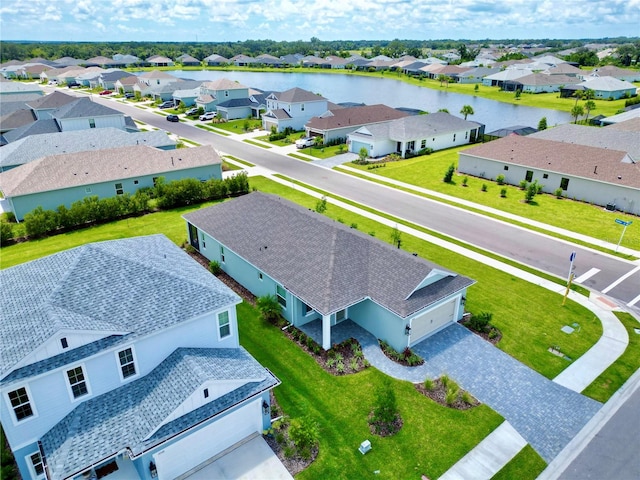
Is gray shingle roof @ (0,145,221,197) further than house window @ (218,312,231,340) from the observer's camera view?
Yes

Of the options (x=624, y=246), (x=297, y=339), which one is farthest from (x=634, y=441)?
(x=624, y=246)

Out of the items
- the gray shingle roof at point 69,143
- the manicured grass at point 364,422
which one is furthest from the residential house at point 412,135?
the manicured grass at point 364,422

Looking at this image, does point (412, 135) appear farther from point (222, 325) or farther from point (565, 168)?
point (222, 325)

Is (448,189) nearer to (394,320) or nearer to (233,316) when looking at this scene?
(394,320)

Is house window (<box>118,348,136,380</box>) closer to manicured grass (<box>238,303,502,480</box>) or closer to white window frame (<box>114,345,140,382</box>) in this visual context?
white window frame (<box>114,345,140,382</box>)

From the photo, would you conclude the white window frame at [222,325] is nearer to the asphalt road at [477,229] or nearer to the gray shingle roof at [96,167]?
the asphalt road at [477,229]

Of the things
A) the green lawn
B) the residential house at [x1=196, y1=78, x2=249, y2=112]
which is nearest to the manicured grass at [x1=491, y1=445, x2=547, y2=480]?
the green lawn
